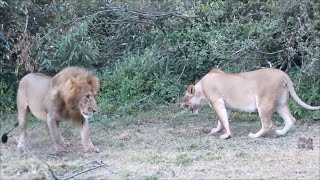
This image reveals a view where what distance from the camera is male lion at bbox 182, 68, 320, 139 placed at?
989cm

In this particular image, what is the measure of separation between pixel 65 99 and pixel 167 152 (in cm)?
133

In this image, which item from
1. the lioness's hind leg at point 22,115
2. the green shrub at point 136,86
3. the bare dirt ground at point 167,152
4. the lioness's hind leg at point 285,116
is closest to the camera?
the bare dirt ground at point 167,152

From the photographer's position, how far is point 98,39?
13109mm

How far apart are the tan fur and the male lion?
6.60 ft

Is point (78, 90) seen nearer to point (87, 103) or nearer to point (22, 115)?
point (87, 103)

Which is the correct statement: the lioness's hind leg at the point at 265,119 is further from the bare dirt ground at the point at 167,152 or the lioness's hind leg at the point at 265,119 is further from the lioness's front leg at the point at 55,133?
the lioness's front leg at the point at 55,133

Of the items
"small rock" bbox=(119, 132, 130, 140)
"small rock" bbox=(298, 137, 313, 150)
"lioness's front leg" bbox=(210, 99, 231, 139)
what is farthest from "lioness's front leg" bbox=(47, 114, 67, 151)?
"small rock" bbox=(298, 137, 313, 150)

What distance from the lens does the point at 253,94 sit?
10.0 m

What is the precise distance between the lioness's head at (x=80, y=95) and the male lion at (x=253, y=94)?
6.71ft

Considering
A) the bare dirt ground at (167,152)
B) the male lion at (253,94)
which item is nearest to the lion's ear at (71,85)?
the bare dirt ground at (167,152)

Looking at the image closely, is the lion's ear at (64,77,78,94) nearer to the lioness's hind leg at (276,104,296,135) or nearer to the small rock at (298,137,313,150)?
the small rock at (298,137,313,150)

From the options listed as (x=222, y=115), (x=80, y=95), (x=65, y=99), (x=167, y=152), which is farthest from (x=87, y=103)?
(x=222, y=115)

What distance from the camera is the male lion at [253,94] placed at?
9.89m

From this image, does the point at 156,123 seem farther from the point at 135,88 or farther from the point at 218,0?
the point at 218,0
